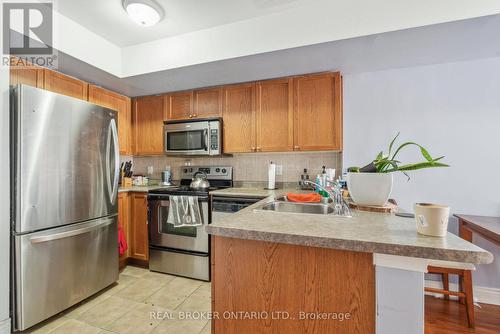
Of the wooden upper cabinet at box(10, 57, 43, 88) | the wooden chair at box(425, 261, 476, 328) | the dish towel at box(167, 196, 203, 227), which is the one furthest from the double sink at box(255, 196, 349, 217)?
the wooden upper cabinet at box(10, 57, 43, 88)

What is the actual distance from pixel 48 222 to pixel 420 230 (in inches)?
88.3

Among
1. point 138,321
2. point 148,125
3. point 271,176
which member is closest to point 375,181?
point 271,176

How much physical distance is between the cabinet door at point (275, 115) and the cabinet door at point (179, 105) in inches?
36.0

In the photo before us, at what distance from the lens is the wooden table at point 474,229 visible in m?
1.50

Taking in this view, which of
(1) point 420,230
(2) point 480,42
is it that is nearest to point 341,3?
(2) point 480,42

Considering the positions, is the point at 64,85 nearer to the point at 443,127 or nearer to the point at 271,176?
the point at 271,176

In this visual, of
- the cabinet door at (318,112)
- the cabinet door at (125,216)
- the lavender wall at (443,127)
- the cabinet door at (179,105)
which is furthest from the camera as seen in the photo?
the cabinet door at (179,105)

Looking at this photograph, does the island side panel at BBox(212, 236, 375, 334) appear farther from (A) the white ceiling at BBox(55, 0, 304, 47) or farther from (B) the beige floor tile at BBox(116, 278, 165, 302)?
(A) the white ceiling at BBox(55, 0, 304, 47)

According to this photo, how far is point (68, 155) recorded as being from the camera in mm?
1690

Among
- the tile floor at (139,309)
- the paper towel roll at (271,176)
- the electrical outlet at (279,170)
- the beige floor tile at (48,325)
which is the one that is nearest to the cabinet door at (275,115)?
the paper towel roll at (271,176)

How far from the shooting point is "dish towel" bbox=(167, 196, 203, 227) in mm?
2242

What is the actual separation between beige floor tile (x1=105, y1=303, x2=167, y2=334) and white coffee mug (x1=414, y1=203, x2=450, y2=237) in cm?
184

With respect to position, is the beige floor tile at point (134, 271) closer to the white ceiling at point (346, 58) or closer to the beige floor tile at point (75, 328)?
the beige floor tile at point (75, 328)

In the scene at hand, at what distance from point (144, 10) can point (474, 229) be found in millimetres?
3069
